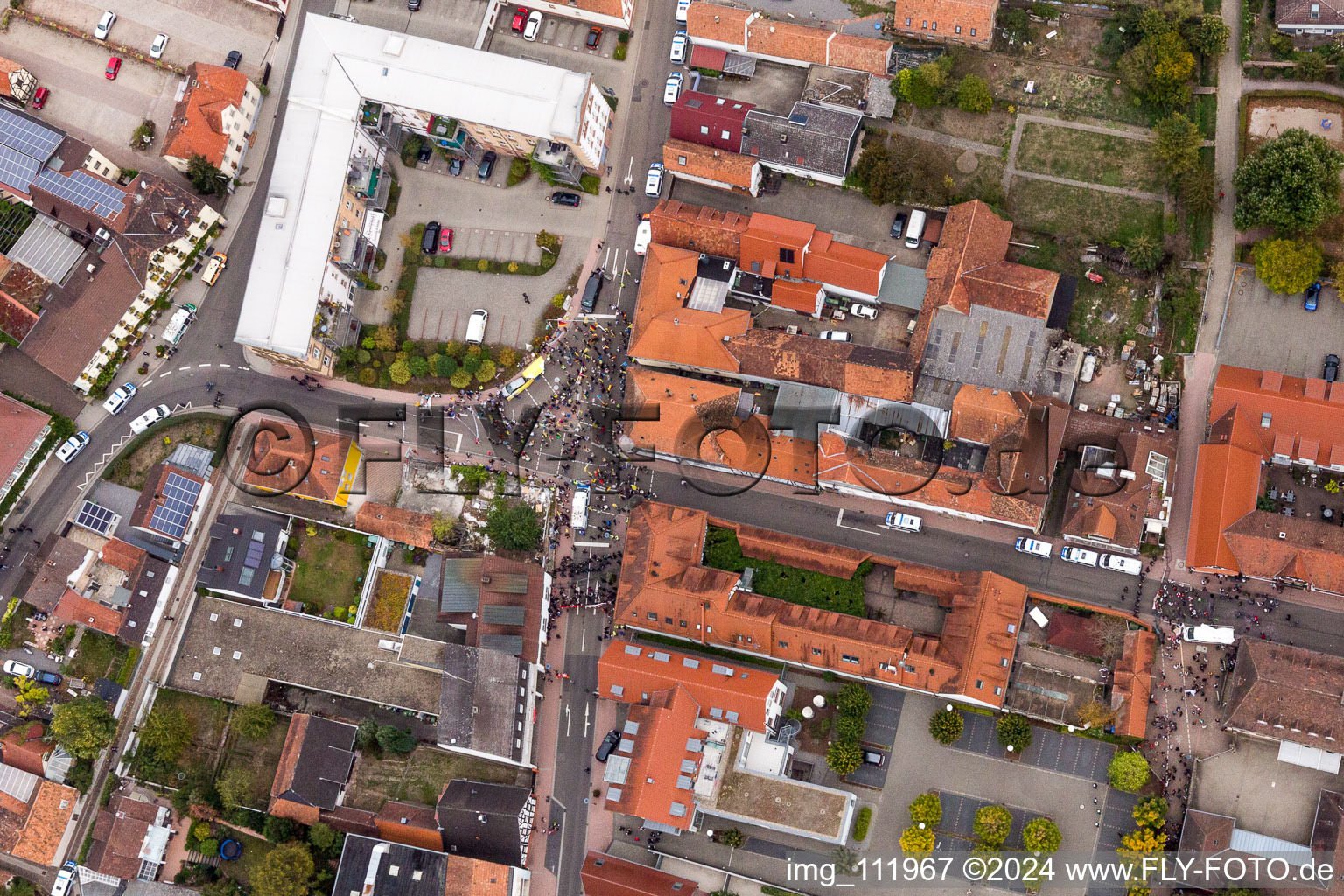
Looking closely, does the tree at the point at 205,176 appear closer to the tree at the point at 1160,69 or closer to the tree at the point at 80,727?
the tree at the point at 80,727

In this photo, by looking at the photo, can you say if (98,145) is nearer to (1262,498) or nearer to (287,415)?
(287,415)

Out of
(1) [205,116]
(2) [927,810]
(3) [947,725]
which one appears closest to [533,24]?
(1) [205,116]

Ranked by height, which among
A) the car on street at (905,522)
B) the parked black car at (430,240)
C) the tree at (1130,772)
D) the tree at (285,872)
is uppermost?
the parked black car at (430,240)

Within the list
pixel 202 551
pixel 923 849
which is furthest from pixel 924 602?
pixel 202 551

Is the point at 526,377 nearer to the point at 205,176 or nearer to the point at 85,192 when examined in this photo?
the point at 205,176

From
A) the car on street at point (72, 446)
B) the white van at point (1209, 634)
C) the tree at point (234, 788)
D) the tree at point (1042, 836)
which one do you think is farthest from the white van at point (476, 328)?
the white van at point (1209, 634)
